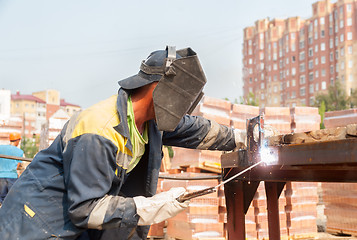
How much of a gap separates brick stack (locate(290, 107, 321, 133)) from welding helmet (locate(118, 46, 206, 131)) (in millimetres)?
5302

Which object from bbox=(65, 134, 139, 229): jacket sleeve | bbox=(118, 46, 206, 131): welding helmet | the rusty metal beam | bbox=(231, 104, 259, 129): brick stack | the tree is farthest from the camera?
the tree

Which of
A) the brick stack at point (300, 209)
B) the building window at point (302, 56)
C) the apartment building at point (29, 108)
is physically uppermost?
the building window at point (302, 56)

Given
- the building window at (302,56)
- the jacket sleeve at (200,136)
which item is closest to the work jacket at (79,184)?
the jacket sleeve at (200,136)

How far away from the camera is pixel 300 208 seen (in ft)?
22.9

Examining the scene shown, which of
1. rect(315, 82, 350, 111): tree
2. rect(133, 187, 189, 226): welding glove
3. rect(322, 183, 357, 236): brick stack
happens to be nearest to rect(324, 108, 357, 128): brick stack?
rect(322, 183, 357, 236): brick stack

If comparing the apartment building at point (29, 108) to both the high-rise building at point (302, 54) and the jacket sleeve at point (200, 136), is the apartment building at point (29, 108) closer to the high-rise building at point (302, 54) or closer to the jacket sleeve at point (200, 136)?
the high-rise building at point (302, 54)

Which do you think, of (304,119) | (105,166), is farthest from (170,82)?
(304,119)

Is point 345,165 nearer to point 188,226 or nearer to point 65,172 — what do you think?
point 65,172

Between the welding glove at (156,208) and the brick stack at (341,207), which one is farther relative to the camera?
the brick stack at (341,207)

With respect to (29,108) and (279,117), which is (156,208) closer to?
(279,117)

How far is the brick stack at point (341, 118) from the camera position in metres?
7.15

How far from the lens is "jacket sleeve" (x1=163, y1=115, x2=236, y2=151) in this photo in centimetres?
304

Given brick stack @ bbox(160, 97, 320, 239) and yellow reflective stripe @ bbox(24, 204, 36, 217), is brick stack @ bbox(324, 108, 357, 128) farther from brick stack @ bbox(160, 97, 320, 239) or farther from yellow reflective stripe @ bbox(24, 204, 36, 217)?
yellow reflective stripe @ bbox(24, 204, 36, 217)

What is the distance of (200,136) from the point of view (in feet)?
10.2
